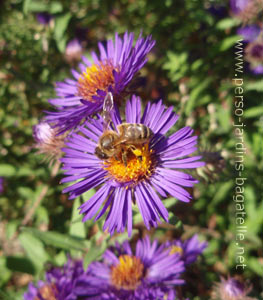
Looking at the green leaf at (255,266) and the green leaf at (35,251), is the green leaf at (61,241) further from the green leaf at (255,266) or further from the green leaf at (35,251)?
the green leaf at (255,266)

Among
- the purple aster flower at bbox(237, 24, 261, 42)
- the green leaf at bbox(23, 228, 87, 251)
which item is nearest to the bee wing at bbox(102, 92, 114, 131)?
the green leaf at bbox(23, 228, 87, 251)

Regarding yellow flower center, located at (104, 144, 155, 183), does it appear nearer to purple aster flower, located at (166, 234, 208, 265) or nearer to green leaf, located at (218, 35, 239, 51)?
purple aster flower, located at (166, 234, 208, 265)

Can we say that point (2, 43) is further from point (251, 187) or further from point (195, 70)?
point (251, 187)

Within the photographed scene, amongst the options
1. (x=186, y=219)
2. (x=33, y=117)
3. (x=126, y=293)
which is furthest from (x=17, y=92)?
(x=126, y=293)

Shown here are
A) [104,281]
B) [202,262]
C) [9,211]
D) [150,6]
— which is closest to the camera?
[104,281]

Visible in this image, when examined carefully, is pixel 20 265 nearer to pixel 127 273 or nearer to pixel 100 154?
pixel 127 273

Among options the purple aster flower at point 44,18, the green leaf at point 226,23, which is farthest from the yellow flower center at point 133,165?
the purple aster flower at point 44,18
